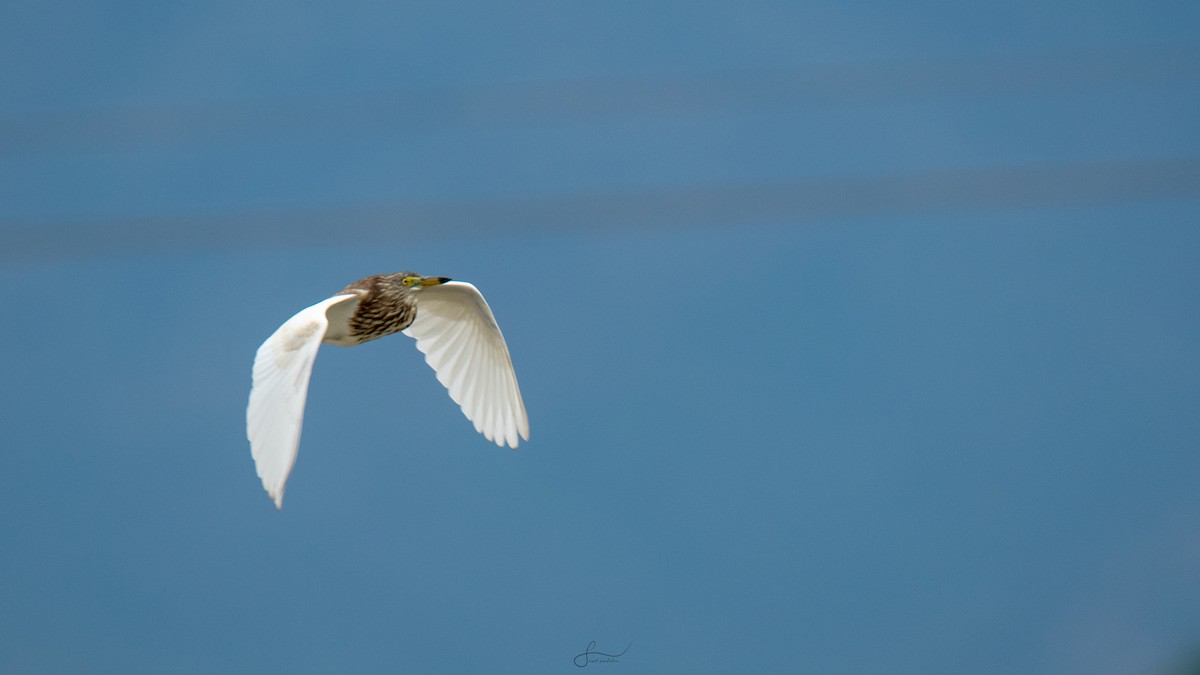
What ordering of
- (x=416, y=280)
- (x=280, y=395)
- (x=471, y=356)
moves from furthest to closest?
(x=471, y=356) < (x=416, y=280) < (x=280, y=395)

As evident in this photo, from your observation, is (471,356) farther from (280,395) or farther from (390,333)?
(280,395)

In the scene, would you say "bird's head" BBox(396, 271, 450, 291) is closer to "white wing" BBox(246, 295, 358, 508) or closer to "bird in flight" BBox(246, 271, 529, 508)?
"bird in flight" BBox(246, 271, 529, 508)

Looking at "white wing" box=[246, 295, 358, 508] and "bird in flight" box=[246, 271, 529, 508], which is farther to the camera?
"bird in flight" box=[246, 271, 529, 508]

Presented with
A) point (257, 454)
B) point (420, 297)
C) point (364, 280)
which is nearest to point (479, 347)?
point (420, 297)

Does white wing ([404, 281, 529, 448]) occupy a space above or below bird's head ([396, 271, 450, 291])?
below

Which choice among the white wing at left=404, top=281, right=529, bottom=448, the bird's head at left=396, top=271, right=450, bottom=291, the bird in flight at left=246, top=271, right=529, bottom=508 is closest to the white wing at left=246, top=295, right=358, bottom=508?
the bird in flight at left=246, top=271, right=529, bottom=508

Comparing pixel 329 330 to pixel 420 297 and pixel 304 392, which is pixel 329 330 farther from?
pixel 304 392

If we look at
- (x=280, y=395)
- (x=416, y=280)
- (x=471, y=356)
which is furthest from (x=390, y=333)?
(x=280, y=395)

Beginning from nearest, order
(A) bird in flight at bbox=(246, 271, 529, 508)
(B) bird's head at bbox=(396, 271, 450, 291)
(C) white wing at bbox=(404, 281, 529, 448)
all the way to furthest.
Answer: (A) bird in flight at bbox=(246, 271, 529, 508) < (B) bird's head at bbox=(396, 271, 450, 291) < (C) white wing at bbox=(404, 281, 529, 448)
